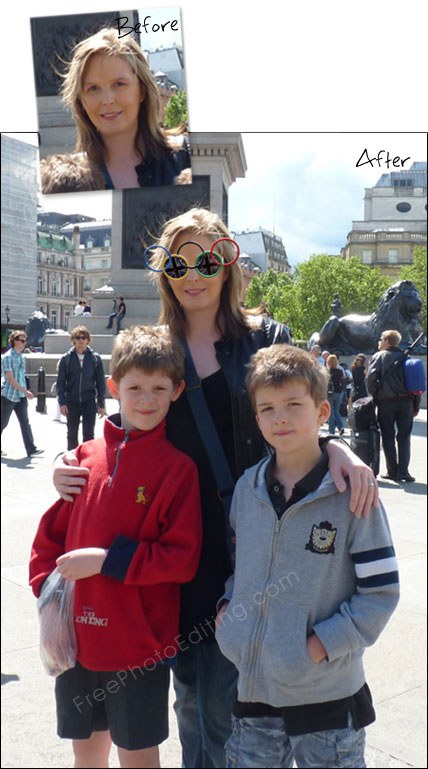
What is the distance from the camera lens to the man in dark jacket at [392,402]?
242 cm

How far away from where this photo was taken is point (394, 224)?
2436 mm

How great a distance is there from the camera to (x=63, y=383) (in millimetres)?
2445

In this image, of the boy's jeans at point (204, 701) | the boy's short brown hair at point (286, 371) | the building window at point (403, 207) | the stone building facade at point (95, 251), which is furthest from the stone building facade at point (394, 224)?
the boy's jeans at point (204, 701)

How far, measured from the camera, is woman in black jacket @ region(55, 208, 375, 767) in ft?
7.41

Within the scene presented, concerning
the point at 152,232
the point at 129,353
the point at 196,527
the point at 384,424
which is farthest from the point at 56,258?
the point at 384,424

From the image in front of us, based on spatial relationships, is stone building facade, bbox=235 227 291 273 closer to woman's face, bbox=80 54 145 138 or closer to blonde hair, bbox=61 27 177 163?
blonde hair, bbox=61 27 177 163

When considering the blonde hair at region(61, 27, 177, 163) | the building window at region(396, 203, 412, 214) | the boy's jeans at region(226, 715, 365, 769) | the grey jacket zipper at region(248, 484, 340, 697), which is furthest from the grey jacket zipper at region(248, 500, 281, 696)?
the blonde hair at region(61, 27, 177, 163)

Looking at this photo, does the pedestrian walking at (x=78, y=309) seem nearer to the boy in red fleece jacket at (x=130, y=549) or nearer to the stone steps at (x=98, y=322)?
the stone steps at (x=98, y=322)

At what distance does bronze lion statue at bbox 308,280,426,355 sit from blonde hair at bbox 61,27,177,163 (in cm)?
76

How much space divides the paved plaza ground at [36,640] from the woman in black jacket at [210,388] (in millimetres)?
304

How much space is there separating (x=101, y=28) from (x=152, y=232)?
0.61m

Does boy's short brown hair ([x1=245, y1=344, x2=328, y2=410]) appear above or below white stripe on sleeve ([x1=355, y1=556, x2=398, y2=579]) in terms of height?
above

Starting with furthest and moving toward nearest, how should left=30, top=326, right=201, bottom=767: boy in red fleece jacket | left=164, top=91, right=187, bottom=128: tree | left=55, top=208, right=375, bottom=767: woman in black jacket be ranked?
left=164, top=91, right=187, bottom=128: tree
left=55, top=208, right=375, bottom=767: woman in black jacket
left=30, top=326, right=201, bottom=767: boy in red fleece jacket

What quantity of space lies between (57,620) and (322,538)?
2.54 feet
